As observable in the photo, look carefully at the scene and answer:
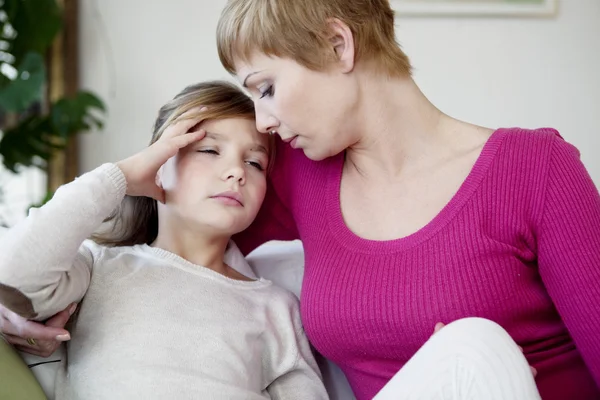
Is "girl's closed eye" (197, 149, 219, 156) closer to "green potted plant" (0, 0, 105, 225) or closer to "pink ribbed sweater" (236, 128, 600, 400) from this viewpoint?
"pink ribbed sweater" (236, 128, 600, 400)

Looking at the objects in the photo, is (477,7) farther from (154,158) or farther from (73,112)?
(154,158)

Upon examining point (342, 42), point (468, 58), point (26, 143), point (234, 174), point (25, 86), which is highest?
point (342, 42)

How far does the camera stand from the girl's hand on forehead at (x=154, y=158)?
129 cm

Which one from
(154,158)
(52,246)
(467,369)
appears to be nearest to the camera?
(467,369)

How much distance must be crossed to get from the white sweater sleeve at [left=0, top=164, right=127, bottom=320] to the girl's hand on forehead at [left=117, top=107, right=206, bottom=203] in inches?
3.0

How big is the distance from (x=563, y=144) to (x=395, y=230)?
1.05ft

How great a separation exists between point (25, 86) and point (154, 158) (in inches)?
64.7

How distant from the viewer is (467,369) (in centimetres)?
92

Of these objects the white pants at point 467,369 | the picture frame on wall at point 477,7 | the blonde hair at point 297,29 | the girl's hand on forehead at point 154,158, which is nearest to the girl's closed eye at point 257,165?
the girl's hand on forehead at point 154,158

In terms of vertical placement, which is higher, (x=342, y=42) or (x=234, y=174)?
(x=342, y=42)

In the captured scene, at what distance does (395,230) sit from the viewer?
1289 mm

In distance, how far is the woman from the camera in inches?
46.2

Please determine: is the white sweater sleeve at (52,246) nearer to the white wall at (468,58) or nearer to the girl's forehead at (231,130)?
A: the girl's forehead at (231,130)

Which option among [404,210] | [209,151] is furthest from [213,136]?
[404,210]
